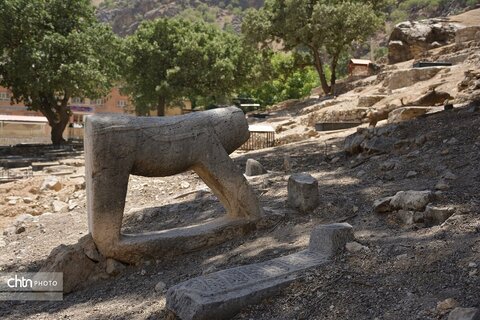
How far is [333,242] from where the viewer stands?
14.6ft

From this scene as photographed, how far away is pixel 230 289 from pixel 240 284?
110 millimetres

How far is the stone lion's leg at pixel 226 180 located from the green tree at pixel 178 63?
71.5ft

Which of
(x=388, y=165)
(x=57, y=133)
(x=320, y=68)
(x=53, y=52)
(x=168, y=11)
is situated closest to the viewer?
(x=388, y=165)

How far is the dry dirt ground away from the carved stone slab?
0.10m

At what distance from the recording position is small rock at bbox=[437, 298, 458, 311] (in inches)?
127

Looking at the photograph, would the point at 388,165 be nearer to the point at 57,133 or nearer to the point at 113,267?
the point at 113,267

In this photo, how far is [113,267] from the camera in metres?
5.50

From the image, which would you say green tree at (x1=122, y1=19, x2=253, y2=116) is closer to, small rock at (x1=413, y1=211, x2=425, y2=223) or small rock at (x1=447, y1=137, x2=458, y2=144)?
small rock at (x1=447, y1=137, x2=458, y2=144)

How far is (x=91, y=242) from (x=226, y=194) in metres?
1.63

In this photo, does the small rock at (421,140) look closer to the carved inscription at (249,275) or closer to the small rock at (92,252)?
the carved inscription at (249,275)

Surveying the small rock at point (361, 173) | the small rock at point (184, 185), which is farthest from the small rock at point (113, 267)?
the small rock at point (184, 185)

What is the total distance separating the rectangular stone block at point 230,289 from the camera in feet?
11.9

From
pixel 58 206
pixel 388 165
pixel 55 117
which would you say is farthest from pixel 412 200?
pixel 55 117

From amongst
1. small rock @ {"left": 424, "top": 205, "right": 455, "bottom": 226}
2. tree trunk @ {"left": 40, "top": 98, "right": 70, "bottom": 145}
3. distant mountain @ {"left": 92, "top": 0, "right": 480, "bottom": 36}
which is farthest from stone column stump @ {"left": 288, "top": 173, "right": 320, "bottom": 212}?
distant mountain @ {"left": 92, "top": 0, "right": 480, "bottom": 36}
